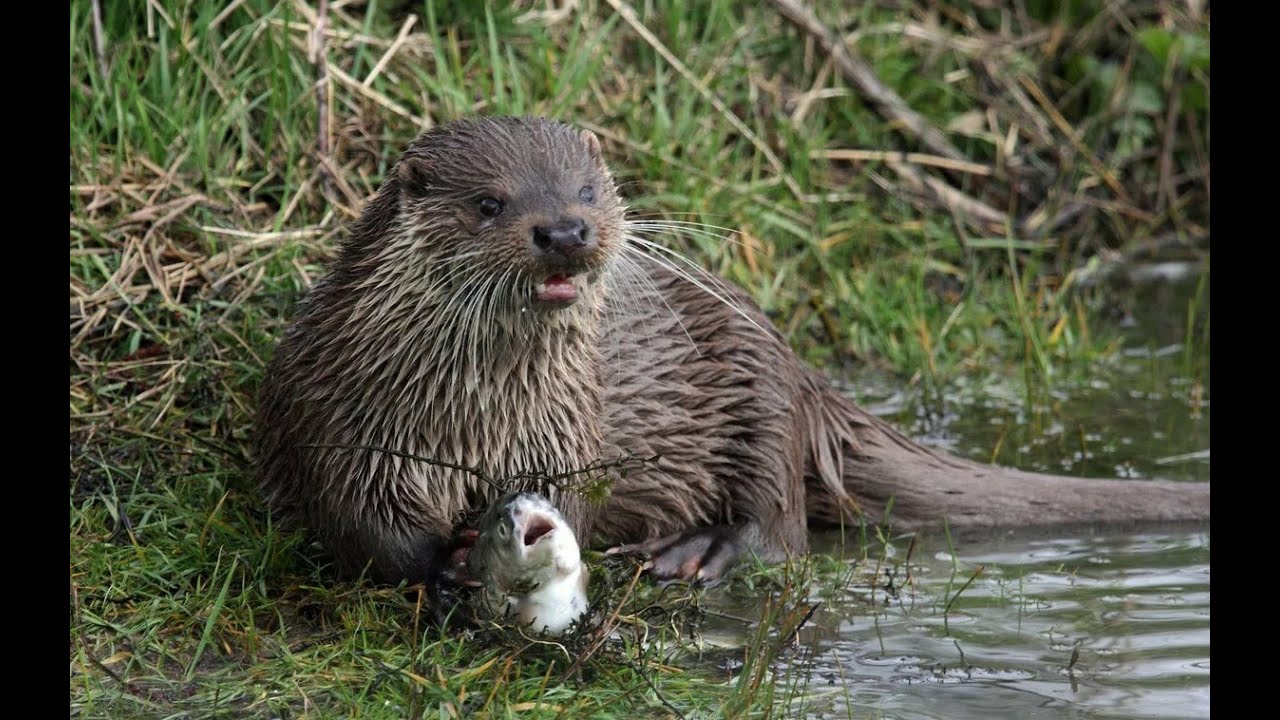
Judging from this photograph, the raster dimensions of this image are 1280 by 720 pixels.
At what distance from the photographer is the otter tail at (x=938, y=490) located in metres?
3.25

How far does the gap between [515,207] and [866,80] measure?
2.64 metres

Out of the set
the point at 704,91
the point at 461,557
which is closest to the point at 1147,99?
the point at 704,91

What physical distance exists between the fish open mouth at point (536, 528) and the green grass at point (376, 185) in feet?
0.49

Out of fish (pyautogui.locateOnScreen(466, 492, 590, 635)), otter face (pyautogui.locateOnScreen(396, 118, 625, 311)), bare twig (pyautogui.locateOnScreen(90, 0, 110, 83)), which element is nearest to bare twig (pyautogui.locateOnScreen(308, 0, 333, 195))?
bare twig (pyautogui.locateOnScreen(90, 0, 110, 83))

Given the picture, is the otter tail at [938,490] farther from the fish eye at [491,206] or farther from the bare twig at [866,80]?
the bare twig at [866,80]

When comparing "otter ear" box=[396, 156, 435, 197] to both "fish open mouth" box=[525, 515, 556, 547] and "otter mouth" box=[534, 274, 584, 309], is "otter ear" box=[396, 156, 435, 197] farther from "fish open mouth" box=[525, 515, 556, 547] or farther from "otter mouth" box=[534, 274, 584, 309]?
"fish open mouth" box=[525, 515, 556, 547]

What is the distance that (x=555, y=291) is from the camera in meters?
2.49

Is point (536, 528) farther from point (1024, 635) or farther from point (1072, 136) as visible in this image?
point (1072, 136)

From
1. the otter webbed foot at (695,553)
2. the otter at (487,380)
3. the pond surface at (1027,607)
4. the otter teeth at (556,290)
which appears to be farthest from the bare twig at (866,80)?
the otter teeth at (556,290)

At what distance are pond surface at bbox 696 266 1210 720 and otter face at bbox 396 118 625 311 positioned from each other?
64 cm

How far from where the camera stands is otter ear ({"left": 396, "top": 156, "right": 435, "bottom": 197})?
2627mm

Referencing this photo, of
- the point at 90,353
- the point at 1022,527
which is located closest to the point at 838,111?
the point at 1022,527

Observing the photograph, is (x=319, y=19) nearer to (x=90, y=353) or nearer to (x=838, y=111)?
(x=90, y=353)

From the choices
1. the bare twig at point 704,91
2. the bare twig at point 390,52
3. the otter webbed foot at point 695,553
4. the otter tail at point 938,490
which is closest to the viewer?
the otter webbed foot at point 695,553
